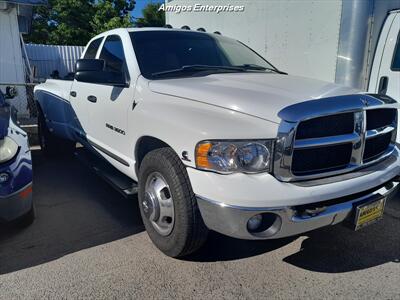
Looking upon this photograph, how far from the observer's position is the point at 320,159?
2637mm

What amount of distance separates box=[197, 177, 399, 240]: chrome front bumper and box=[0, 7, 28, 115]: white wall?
28.9ft

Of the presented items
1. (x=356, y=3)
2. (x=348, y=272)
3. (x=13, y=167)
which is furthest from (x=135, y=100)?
(x=356, y=3)

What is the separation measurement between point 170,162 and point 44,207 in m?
2.15

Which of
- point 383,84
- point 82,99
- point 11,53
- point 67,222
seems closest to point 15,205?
point 67,222

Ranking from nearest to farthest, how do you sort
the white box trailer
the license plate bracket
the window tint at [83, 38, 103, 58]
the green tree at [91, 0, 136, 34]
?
the license plate bracket → the white box trailer → the window tint at [83, 38, 103, 58] → the green tree at [91, 0, 136, 34]

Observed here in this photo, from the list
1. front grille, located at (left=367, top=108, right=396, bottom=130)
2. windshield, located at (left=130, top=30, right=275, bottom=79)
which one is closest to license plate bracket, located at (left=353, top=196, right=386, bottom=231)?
front grille, located at (left=367, top=108, right=396, bottom=130)

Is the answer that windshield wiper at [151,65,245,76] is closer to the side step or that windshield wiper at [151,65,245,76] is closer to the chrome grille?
the side step

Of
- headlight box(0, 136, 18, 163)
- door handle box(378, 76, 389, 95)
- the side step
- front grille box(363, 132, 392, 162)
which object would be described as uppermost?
door handle box(378, 76, 389, 95)

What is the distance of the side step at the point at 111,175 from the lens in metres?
3.55

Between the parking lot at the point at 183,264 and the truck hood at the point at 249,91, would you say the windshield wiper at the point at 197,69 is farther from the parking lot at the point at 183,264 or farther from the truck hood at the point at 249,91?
the parking lot at the point at 183,264

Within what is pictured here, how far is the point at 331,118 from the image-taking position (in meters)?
2.61

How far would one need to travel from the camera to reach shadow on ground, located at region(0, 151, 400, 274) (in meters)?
3.14

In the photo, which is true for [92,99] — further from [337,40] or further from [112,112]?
[337,40]

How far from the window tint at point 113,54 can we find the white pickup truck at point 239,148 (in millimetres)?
90
